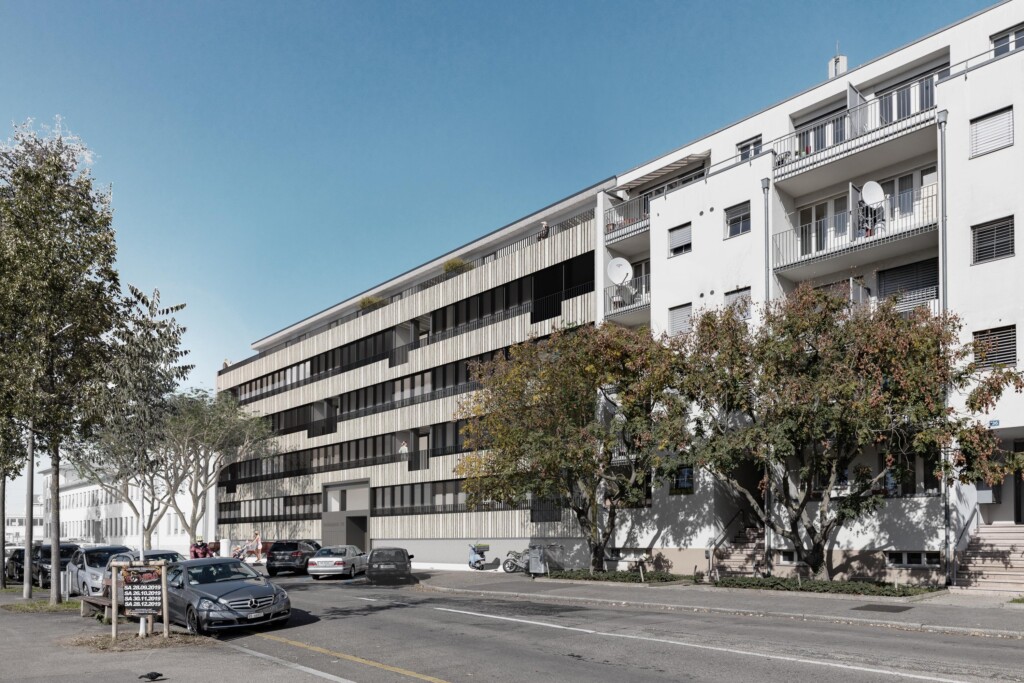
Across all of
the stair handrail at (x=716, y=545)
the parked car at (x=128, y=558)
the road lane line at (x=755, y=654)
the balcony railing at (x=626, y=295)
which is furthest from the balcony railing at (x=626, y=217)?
the road lane line at (x=755, y=654)

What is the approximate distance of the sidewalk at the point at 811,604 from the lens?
1833 centimetres

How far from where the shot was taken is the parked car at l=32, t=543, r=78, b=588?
119 feet

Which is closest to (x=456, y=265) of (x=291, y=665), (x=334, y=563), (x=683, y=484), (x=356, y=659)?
A: (x=334, y=563)

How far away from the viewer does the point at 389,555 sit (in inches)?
1374

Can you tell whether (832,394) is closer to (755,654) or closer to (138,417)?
(755,654)

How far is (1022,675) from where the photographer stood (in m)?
12.0

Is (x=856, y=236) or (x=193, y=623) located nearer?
(x=193, y=623)

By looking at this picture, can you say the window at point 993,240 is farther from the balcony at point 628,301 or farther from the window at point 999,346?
the balcony at point 628,301

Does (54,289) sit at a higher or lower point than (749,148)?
lower

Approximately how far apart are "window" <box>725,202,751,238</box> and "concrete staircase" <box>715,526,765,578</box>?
952cm

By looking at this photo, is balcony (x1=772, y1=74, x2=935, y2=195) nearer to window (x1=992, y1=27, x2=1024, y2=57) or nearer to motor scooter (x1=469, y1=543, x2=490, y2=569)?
window (x1=992, y1=27, x2=1024, y2=57)

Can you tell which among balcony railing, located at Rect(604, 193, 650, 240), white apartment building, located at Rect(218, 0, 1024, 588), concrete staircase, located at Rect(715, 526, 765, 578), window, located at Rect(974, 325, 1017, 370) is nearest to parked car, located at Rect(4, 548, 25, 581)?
white apartment building, located at Rect(218, 0, 1024, 588)

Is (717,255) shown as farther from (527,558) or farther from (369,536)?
(369,536)

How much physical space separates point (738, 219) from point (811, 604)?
1444 centimetres
